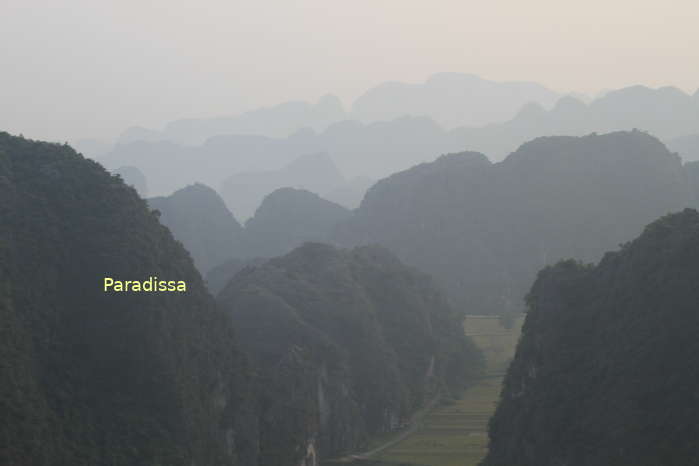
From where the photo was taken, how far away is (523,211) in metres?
88.5

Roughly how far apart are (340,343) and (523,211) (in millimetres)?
41407

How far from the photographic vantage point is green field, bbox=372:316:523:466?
4300cm

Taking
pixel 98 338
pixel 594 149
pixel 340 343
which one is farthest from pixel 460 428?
pixel 594 149

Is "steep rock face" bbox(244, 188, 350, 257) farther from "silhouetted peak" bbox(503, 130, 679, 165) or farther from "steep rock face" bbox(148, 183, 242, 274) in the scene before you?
"silhouetted peak" bbox(503, 130, 679, 165)

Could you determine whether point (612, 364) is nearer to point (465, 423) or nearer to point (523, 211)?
point (465, 423)

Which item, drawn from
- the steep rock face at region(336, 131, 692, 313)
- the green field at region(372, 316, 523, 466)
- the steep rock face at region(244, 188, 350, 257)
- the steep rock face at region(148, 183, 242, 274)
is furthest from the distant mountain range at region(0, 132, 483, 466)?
the steep rock face at region(148, 183, 242, 274)

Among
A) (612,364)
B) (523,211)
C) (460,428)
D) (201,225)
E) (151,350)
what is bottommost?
(460,428)

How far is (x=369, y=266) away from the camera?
6303cm

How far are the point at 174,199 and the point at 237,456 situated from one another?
86.4 m

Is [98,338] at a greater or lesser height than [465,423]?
greater

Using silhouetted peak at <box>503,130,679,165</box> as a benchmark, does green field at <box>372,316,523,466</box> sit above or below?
below

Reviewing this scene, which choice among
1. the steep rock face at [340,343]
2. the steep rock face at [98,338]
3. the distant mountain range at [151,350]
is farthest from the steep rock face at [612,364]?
the steep rock face at [98,338]

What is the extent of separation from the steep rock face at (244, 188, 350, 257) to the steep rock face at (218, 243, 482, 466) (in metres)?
41.8

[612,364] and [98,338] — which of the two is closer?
[612,364]
